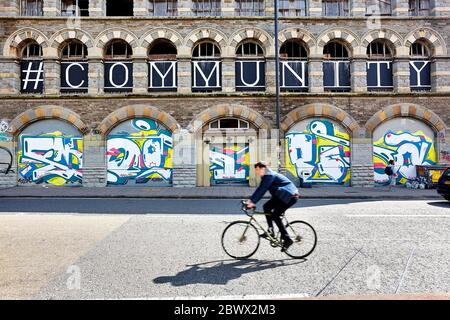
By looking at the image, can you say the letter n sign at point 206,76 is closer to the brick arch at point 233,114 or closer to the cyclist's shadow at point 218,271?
the brick arch at point 233,114

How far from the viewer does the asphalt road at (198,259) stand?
388 cm

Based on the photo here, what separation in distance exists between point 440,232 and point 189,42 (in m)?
15.0

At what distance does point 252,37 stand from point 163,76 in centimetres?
579

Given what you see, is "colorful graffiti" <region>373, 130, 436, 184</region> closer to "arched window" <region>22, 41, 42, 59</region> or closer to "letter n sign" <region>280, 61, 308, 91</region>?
"letter n sign" <region>280, 61, 308, 91</region>

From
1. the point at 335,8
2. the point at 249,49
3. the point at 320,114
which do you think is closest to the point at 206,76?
the point at 249,49

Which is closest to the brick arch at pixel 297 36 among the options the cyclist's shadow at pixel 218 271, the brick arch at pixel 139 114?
the brick arch at pixel 139 114

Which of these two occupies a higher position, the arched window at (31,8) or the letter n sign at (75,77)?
the arched window at (31,8)

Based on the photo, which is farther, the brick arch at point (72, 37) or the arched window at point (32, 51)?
the arched window at point (32, 51)

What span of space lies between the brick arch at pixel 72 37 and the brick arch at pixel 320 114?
12.4 metres

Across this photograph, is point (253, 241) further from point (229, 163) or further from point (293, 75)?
point (293, 75)

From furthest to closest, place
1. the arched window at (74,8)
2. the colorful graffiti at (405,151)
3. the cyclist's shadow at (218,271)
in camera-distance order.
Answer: the arched window at (74,8)
the colorful graffiti at (405,151)
the cyclist's shadow at (218,271)

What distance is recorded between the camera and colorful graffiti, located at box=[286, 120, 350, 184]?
16.5 meters

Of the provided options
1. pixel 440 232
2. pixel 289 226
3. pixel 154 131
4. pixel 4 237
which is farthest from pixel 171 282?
pixel 154 131

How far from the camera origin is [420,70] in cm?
1672
